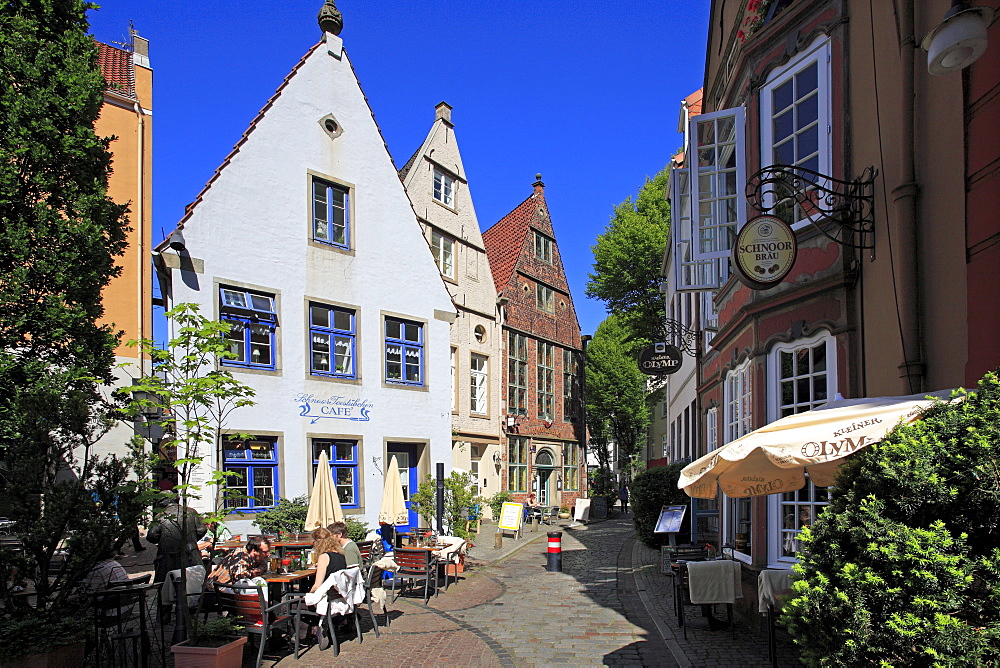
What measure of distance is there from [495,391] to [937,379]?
19232 mm

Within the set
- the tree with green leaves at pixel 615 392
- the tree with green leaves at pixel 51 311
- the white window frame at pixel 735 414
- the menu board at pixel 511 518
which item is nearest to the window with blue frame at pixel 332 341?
the menu board at pixel 511 518

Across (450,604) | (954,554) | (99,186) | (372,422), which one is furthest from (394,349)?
(954,554)

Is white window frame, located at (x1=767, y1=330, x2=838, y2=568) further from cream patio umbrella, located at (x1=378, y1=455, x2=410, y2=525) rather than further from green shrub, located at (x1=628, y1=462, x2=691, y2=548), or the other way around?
green shrub, located at (x1=628, y1=462, x2=691, y2=548)

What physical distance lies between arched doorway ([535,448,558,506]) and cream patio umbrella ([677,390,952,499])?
21.7 meters

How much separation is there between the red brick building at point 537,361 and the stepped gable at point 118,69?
13382 mm

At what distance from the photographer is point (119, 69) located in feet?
68.3

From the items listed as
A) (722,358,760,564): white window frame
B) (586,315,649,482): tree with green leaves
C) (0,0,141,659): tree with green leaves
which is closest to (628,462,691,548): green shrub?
(722,358,760,564): white window frame

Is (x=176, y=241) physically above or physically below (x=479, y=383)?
above

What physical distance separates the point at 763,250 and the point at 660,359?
A: 25.7ft

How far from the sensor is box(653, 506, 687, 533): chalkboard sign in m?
13.5

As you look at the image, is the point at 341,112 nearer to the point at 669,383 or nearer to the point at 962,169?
the point at 962,169

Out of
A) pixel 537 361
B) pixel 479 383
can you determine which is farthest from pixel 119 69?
pixel 537 361

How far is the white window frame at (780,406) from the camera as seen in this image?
8.18 m

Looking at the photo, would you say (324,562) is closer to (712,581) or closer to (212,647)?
(212,647)
